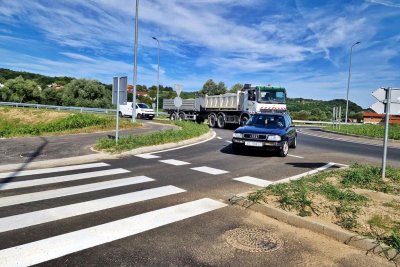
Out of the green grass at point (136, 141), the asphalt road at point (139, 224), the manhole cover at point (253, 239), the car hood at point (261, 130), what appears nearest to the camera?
the asphalt road at point (139, 224)

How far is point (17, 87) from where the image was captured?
66125 mm

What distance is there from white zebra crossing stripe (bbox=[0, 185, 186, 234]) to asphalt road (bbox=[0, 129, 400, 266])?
0.05 ft

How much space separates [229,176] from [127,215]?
3653 mm

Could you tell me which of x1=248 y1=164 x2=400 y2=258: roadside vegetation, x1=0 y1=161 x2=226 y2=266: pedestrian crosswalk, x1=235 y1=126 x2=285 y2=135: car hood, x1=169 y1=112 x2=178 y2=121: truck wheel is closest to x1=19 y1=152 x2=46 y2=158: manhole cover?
x1=0 y1=161 x2=226 y2=266: pedestrian crosswalk

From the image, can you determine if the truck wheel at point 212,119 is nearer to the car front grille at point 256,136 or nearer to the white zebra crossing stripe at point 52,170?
the car front grille at point 256,136

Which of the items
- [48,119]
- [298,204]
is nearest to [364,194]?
[298,204]

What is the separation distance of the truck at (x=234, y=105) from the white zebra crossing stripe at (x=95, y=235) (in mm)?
17409

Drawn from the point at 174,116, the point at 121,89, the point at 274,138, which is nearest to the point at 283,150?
the point at 274,138

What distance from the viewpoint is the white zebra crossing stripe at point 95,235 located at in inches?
144

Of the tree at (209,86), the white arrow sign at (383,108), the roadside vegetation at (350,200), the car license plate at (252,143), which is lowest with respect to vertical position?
the roadside vegetation at (350,200)

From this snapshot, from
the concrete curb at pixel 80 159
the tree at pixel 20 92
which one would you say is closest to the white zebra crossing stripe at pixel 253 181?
the concrete curb at pixel 80 159

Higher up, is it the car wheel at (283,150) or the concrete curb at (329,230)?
the car wheel at (283,150)

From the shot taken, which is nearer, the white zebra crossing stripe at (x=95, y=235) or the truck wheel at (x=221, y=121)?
the white zebra crossing stripe at (x=95, y=235)

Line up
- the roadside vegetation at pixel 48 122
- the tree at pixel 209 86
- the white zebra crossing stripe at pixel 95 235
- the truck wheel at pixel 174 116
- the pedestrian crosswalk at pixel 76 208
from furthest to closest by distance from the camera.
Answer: the tree at pixel 209 86 → the truck wheel at pixel 174 116 → the roadside vegetation at pixel 48 122 → the pedestrian crosswalk at pixel 76 208 → the white zebra crossing stripe at pixel 95 235
